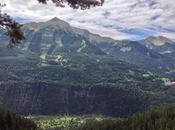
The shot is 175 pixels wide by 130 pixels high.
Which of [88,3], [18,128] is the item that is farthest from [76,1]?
[18,128]

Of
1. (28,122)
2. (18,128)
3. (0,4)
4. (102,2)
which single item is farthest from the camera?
(28,122)

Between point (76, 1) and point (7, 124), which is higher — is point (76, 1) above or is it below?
above

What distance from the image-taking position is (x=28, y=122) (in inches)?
5384

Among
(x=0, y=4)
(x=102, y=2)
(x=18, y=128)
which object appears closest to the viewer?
(x=0, y=4)

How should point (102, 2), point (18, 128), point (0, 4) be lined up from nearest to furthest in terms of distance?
point (0, 4)
point (102, 2)
point (18, 128)

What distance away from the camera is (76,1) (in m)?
34.4

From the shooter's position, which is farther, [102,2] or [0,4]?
[102,2]

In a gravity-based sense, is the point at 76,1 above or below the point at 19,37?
above

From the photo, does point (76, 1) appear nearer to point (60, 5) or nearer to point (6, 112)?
point (60, 5)

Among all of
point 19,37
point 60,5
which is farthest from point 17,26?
point 60,5

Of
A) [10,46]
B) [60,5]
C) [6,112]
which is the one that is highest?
[60,5]

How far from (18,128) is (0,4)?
312 feet

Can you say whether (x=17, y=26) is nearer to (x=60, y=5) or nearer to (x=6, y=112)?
(x=60, y=5)

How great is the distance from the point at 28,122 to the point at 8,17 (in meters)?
105
